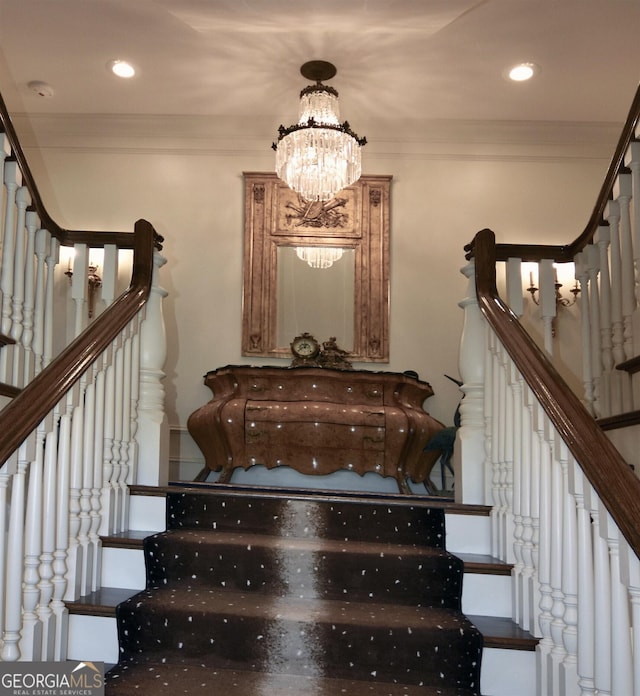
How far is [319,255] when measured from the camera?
496cm

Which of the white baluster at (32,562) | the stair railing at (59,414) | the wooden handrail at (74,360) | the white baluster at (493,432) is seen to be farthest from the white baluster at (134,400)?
the white baluster at (493,432)

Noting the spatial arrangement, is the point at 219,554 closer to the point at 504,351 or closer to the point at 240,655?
the point at 240,655

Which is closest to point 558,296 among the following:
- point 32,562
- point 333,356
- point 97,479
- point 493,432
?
point 333,356

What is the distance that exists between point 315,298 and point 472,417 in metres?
2.32

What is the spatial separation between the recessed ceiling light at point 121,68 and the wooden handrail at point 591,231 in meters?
2.83

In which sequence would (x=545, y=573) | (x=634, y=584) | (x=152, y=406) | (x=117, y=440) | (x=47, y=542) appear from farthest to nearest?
1. (x=152, y=406)
2. (x=117, y=440)
3. (x=47, y=542)
4. (x=545, y=573)
5. (x=634, y=584)

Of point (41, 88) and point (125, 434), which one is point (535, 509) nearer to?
point (125, 434)

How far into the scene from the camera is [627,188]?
3.06 meters

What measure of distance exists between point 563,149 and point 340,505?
3647 mm

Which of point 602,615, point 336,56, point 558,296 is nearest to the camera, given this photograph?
point 602,615

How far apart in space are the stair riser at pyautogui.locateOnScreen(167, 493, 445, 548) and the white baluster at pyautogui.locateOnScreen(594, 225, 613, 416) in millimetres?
1179

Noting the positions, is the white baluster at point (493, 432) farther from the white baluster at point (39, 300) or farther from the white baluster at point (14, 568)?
the white baluster at point (39, 300)

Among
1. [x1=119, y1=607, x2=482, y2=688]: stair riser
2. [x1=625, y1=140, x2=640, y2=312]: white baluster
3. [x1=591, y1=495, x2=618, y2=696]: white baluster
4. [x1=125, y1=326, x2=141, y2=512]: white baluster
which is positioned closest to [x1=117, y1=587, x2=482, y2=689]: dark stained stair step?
[x1=119, y1=607, x2=482, y2=688]: stair riser

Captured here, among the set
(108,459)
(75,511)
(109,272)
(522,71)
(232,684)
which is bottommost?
(232,684)
